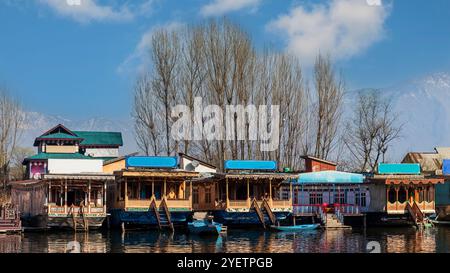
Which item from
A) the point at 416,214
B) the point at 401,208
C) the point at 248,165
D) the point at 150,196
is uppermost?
the point at 248,165

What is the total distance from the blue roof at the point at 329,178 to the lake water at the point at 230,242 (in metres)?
8.75

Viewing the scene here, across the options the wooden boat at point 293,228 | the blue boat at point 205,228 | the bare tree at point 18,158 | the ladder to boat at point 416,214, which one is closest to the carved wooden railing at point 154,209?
the blue boat at point 205,228

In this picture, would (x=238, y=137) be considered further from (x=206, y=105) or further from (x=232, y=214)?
(x=232, y=214)

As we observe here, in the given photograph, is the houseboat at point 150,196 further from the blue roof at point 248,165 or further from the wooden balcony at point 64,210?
the blue roof at point 248,165

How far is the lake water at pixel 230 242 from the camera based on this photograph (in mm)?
33125

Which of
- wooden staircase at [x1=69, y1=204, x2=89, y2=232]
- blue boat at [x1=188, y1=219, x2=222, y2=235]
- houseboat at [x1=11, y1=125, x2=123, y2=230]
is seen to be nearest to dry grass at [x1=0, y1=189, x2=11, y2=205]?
Result: houseboat at [x1=11, y1=125, x2=123, y2=230]

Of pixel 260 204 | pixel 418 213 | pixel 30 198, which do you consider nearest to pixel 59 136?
pixel 30 198

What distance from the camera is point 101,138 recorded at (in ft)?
241

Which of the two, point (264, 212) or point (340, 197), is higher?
point (340, 197)

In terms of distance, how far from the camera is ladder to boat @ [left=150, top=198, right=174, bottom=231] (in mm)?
48469

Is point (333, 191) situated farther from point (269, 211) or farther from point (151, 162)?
point (151, 162)

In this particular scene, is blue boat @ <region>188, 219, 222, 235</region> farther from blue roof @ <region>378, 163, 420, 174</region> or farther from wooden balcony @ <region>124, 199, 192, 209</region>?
blue roof @ <region>378, 163, 420, 174</region>

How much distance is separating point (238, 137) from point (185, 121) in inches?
221

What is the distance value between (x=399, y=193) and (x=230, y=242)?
79.2 feet
